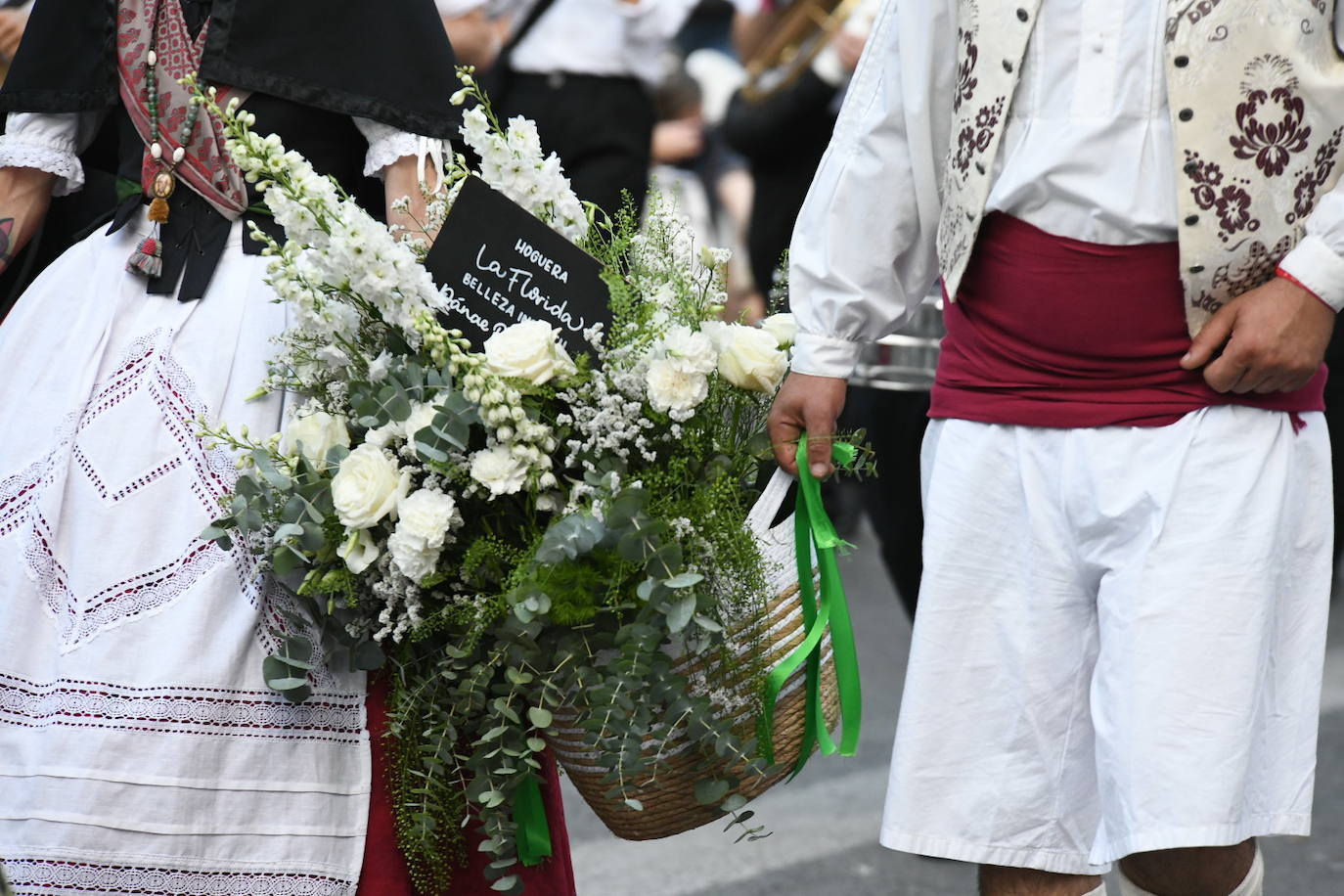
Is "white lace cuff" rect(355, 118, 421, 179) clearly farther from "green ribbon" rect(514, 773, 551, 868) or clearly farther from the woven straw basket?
"green ribbon" rect(514, 773, 551, 868)

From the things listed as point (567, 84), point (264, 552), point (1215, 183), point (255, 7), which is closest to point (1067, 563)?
point (1215, 183)

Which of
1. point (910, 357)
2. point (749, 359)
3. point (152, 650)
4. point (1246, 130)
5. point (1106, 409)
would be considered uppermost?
point (1246, 130)

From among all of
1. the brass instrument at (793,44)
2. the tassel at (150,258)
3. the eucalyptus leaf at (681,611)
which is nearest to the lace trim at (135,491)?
the tassel at (150,258)

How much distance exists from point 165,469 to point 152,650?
0.90 ft

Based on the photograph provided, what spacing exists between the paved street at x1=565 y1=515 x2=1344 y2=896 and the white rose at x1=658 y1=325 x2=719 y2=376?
1572 millimetres

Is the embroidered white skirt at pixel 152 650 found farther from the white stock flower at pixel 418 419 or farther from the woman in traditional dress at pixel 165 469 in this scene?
the white stock flower at pixel 418 419

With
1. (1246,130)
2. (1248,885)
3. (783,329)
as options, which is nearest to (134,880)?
(783,329)

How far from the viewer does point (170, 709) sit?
8.13 ft

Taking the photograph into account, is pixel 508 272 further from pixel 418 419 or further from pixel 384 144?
pixel 384 144

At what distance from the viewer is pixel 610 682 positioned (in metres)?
2.40

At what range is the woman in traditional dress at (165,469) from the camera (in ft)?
8.14

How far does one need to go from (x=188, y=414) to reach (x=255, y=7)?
2.13 ft

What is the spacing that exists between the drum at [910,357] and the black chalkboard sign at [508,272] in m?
1.83

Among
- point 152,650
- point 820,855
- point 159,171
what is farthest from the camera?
point 820,855
